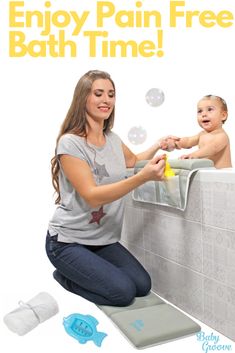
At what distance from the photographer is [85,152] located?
74.1 inches

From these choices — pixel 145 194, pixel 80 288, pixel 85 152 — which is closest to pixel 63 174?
pixel 85 152

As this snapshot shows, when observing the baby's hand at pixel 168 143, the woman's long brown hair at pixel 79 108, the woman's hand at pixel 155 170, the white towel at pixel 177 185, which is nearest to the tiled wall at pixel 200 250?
the white towel at pixel 177 185

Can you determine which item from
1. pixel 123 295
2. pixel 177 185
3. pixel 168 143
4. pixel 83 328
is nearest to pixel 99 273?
pixel 123 295

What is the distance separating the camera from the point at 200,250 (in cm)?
166

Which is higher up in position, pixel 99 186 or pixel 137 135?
pixel 137 135

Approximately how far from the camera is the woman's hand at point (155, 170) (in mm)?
1656

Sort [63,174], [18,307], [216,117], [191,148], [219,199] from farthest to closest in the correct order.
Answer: [191,148], [216,117], [63,174], [18,307], [219,199]

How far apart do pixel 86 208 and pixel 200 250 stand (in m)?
0.54

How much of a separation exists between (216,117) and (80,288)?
3.38ft

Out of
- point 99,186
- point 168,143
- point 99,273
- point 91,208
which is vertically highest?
point 168,143

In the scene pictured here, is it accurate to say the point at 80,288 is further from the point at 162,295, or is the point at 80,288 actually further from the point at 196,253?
the point at 196,253

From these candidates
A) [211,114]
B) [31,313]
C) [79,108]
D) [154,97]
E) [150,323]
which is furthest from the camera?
[154,97]

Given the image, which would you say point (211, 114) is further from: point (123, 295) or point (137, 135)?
point (123, 295)

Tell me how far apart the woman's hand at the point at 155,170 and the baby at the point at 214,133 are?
379 mm
